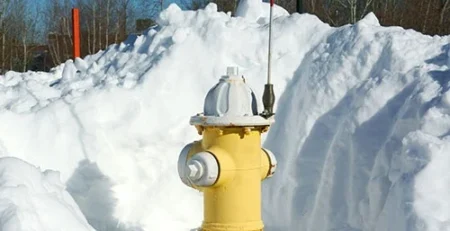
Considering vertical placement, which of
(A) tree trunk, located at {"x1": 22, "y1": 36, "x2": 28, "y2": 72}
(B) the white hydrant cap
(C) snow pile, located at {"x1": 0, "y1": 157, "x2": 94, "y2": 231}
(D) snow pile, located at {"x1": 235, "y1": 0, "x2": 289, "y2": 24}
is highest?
(D) snow pile, located at {"x1": 235, "y1": 0, "x2": 289, "y2": 24}

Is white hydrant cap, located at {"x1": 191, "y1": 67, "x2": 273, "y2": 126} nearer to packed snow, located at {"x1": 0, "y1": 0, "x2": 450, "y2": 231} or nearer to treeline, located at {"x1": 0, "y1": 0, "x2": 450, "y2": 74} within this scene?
packed snow, located at {"x1": 0, "y1": 0, "x2": 450, "y2": 231}

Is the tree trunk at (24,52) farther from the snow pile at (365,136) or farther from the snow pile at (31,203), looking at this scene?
the snow pile at (31,203)

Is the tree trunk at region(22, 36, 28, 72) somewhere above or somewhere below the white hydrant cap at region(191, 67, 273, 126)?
below

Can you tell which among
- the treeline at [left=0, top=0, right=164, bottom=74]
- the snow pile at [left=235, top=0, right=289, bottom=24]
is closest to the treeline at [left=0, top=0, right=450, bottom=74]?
the treeline at [left=0, top=0, right=164, bottom=74]

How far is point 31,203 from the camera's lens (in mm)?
2836

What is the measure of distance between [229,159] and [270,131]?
121 centimetres

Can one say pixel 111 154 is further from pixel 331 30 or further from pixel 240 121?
pixel 331 30

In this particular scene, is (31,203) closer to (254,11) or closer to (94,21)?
(254,11)

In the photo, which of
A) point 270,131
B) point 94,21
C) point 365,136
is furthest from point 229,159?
point 94,21

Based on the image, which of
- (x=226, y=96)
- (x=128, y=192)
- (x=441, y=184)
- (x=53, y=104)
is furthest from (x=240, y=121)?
(x=53, y=104)

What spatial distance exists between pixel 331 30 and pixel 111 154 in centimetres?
160

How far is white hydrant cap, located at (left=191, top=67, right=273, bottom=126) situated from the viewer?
2.85 metres

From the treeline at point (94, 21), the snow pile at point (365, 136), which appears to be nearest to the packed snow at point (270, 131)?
the snow pile at point (365, 136)

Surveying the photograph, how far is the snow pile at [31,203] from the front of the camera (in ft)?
8.77
